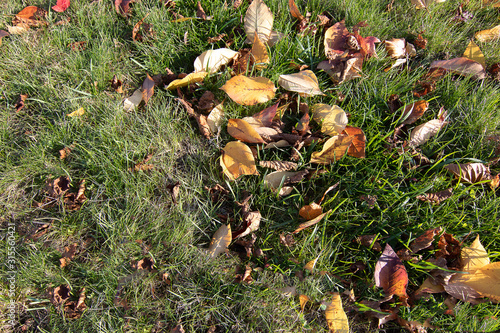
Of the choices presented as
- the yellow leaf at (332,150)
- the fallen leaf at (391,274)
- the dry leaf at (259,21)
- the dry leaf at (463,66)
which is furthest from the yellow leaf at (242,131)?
the dry leaf at (463,66)

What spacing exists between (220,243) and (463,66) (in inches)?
83.7

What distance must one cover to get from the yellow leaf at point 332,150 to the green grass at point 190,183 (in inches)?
2.5

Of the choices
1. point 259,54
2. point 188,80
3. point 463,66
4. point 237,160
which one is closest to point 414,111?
point 463,66

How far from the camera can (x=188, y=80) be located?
2.13m

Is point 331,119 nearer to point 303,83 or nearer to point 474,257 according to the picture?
point 303,83

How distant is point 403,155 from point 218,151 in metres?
1.15

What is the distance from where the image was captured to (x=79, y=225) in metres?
1.87

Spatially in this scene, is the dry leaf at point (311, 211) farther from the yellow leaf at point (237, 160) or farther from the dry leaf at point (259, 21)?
the dry leaf at point (259, 21)

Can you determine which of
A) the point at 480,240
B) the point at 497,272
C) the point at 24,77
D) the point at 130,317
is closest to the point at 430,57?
the point at 480,240

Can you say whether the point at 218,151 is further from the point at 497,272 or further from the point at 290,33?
the point at 497,272

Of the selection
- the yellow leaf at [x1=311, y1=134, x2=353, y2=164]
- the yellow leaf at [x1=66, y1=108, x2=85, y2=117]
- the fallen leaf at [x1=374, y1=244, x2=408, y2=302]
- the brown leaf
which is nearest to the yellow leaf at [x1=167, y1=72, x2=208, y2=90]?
the yellow leaf at [x1=66, y1=108, x2=85, y2=117]

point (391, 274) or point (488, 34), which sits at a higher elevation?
point (488, 34)

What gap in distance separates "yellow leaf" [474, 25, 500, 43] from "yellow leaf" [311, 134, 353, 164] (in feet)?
5.25

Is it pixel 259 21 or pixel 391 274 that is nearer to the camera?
pixel 391 274
